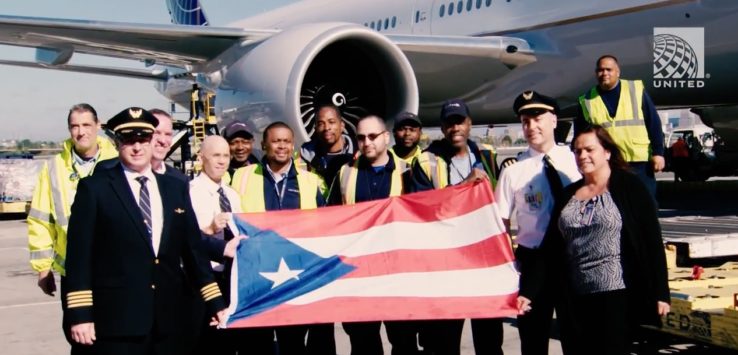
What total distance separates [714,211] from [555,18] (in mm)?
3489

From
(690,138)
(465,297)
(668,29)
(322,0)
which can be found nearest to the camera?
(465,297)

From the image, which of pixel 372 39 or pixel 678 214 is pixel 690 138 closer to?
pixel 678 214

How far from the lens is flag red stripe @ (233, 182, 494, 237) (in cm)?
422

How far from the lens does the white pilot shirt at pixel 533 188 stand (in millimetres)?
3918

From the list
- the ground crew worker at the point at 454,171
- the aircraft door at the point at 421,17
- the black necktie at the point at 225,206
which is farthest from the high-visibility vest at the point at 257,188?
the aircraft door at the point at 421,17

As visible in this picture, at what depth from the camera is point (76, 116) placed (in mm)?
4066

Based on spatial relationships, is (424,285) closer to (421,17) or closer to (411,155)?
(411,155)

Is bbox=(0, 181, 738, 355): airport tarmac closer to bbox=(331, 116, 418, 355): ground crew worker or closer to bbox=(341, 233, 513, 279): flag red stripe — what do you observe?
bbox=(331, 116, 418, 355): ground crew worker

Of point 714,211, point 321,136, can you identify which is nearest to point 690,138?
point 714,211

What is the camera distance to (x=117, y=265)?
130 inches

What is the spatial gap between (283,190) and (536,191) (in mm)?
1278

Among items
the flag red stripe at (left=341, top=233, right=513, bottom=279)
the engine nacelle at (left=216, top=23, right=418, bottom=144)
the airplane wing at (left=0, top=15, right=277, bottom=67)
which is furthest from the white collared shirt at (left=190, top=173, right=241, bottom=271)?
the airplane wing at (left=0, top=15, right=277, bottom=67)

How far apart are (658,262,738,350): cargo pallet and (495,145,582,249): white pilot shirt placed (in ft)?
3.41

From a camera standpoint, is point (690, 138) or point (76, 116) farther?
point (690, 138)
